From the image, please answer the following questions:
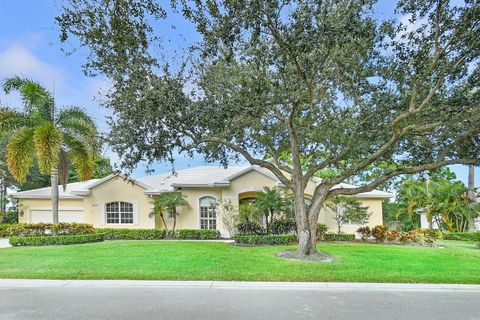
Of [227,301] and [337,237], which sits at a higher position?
[227,301]

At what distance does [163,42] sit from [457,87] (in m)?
9.49

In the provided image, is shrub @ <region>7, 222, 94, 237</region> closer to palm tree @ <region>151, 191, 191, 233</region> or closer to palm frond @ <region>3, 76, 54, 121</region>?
palm tree @ <region>151, 191, 191, 233</region>

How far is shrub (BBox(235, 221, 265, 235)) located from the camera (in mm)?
18922

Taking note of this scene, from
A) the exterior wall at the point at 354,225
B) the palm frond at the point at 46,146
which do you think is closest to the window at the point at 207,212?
the exterior wall at the point at 354,225

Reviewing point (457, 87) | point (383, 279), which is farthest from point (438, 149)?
point (383, 279)

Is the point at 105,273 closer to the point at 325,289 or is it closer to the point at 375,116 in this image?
the point at 325,289

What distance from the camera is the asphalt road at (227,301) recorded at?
648cm

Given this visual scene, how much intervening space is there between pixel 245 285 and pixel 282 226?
33.5 feet

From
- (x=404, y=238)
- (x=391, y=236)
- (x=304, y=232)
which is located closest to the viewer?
(x=304, y=232)

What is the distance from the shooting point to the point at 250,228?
19.0m

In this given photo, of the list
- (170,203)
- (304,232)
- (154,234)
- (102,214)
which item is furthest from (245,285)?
(102,214)

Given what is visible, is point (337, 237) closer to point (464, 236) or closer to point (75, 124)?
point (464, 236)

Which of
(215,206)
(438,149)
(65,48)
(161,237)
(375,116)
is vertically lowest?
(161,237)

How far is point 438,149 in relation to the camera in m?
13.9
